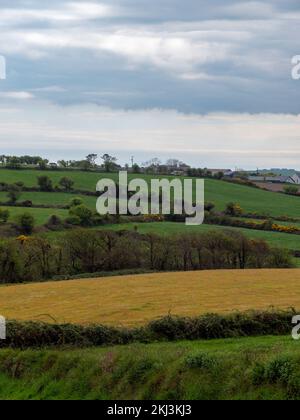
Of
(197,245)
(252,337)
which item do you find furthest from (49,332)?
(197,245)

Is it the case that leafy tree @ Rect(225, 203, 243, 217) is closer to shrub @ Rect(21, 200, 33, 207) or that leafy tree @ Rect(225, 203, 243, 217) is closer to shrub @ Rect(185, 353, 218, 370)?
shrub @ Rect(21, 200, 33, 207)

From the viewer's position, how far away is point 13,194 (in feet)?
303

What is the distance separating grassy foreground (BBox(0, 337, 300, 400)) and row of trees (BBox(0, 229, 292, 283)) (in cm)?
3450

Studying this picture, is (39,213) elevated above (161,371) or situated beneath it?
elevated above

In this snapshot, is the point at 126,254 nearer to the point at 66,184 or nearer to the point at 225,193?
the point at 66,184

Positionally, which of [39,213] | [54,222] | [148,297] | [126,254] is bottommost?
[126,254]

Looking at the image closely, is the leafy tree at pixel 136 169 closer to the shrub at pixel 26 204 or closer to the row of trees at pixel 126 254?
the shrub at pixel 26 204

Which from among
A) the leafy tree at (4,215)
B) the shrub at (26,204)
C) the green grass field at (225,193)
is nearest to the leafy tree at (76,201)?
the shrub at (26,204)

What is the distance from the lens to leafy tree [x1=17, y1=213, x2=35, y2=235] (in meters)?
74.8

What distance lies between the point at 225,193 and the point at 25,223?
3887 centimetres

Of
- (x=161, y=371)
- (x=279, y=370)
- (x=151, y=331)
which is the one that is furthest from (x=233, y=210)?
(x=279, y=370)

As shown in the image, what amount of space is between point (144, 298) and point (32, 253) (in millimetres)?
23643

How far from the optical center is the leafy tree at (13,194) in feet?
303

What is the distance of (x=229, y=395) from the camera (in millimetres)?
18188
